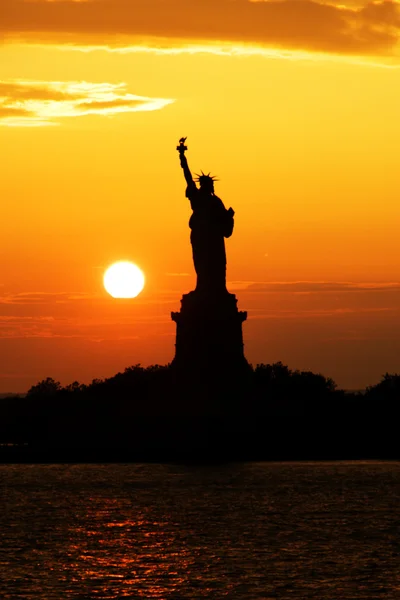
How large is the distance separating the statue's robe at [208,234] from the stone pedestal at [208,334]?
0.65 m

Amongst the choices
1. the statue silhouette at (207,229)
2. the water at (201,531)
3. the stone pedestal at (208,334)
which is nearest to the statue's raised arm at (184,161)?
the statue silhouette at (207,229)

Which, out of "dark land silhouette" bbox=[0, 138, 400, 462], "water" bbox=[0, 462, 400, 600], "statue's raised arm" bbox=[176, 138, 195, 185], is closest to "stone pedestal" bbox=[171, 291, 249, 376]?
"dark land silhouette" bbox=[0, 138, 400, 462]

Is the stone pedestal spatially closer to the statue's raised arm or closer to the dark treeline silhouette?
the dark treeline silhouette

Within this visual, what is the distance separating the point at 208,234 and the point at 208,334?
12.5 feet

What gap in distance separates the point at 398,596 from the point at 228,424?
26319 mm

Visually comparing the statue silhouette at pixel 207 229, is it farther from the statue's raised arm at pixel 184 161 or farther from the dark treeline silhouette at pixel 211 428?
the dark treeline silhouette at pixel 211 428

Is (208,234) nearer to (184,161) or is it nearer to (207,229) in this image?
(207,229)

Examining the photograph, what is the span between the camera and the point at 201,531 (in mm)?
47469

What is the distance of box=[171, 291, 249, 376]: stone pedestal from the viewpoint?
6388cm

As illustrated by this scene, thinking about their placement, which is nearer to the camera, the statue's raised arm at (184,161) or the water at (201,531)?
the water at (201,531)

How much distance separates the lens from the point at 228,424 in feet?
208

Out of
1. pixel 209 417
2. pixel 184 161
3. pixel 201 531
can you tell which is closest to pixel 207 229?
pixel 184 161

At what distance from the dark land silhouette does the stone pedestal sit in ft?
0.12

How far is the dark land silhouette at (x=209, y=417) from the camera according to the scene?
207ft
